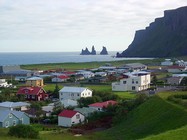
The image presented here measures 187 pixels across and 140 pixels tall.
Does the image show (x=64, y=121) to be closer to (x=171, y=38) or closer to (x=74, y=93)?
(x=74, y=93)

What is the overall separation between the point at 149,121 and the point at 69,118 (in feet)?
25.3

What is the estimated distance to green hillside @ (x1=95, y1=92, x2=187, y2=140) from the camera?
24.0 m

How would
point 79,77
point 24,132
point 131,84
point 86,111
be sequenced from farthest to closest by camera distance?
point 79,77, point 131,84, point 86,111, point 24,132

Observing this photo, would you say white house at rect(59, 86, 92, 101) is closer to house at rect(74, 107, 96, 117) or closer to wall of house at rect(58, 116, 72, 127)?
house at rect(74, 107, 96, 117)

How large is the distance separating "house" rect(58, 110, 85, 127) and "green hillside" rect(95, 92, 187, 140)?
14.2ft

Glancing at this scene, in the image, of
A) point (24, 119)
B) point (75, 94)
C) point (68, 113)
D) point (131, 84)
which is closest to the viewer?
point (24, 119)

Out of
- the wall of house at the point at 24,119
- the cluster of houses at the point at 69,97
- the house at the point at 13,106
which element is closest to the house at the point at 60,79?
the cluster of houses at the point at 69,97

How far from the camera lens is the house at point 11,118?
2945 cm

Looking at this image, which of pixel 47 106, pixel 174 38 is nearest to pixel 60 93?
pixel 47 106

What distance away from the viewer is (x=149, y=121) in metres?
26.9

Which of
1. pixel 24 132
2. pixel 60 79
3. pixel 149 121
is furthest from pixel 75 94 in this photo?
pixel 60 79

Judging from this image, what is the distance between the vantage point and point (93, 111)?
109ft

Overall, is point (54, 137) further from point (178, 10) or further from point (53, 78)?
point (178, 10)

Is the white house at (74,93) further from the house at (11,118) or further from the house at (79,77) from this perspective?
the house at (79,77)
